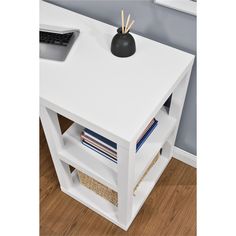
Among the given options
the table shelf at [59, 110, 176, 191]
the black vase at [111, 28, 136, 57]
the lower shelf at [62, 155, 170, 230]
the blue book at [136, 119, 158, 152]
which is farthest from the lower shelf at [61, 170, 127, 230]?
the black vase at [111, 28, 136, 57]

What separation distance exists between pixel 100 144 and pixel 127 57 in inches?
13.2

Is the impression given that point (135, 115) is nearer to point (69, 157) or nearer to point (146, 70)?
point (146, 70)

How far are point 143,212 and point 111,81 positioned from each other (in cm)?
70

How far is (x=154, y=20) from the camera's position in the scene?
1255 millimetres

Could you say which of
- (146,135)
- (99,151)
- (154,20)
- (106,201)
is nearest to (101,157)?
(99,151)

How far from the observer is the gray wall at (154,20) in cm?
121

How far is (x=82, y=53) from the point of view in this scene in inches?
47.1

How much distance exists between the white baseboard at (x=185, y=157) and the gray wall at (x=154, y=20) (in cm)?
25

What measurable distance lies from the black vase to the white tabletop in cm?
2

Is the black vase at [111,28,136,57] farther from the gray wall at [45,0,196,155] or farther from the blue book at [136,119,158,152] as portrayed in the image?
the blue book at [136,119,158,152]

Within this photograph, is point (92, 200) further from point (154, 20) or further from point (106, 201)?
point (154, 20)

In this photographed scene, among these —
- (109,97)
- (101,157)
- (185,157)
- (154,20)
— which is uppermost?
(154,20)

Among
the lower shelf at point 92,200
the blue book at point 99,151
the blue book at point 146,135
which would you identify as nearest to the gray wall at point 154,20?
the blue book at point 146,135
